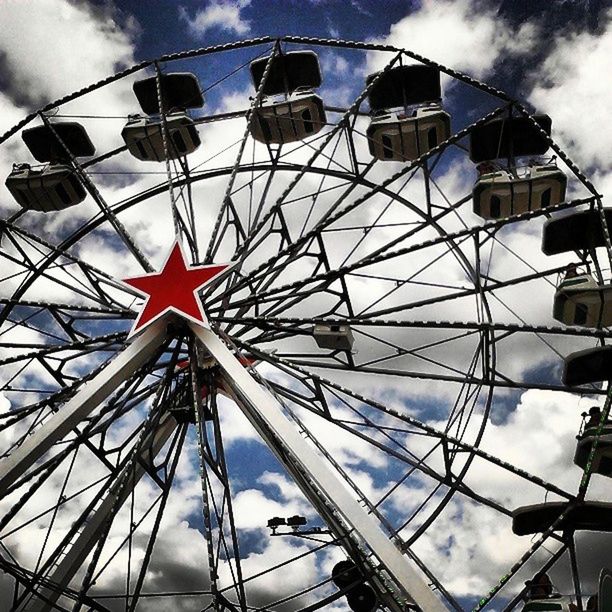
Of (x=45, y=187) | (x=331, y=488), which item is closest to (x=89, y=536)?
(x=331, y=488)

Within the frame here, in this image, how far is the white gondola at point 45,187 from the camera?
15828 mm

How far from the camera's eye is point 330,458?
Answer: 32.4 feet

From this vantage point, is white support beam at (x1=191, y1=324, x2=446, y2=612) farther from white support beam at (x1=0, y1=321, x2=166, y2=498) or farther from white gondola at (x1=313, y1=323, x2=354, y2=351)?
white gondola at (x1=313, y1=323, x2=354, y2=351)

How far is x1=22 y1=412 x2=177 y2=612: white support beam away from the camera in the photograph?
10117 millimetres

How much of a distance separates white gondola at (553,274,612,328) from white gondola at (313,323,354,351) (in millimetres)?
3650

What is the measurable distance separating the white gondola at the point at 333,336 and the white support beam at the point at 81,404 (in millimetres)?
2663

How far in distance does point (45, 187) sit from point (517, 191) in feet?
30.6

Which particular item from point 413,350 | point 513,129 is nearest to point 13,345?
point 413,350

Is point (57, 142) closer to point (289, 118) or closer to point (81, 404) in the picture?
point (289, 118)

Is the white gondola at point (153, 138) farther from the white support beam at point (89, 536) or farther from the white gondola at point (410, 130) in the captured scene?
the white support beam at point (89, 536)

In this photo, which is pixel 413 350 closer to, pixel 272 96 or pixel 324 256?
pixel 324 256

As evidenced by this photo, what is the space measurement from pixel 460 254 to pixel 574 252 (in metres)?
1.95

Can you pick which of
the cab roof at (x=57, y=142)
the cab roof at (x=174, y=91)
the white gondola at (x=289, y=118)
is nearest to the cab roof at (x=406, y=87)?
the white gondola at (x=289, y=118)

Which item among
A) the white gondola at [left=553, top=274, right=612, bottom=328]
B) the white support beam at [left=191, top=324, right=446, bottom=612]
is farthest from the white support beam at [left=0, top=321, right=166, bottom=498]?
the white gondola at [left=553, top=274, right=612, bottom=328]
